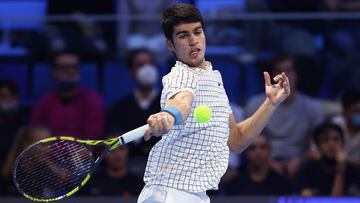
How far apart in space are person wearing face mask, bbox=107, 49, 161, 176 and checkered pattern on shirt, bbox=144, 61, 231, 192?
4382 millimetres

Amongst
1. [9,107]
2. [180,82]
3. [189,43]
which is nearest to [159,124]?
[180,82]

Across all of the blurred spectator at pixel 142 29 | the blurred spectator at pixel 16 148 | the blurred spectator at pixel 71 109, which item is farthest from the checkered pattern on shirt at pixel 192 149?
the blurred spectator at pixel 142 29

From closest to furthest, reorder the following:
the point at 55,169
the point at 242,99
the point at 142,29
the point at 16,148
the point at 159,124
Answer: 1. the point at 159,124
2. the point at 55,169
3. the point at 16,148
4. the point at 242,99
5. the point at 142,29

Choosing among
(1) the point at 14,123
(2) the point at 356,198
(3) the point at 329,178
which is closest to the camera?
(2) the point at 356,198

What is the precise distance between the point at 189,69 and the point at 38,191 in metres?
1.18

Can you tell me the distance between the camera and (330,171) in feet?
31.7

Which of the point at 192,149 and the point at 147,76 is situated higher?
the point at 192,149

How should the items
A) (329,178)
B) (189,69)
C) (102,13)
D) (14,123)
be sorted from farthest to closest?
1. (102,13)
2. (14,123)
3. (329,178)
4. (189,69)

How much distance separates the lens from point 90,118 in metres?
10.2

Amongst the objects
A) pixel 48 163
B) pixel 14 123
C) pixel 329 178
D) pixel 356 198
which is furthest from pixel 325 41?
pixel 48 163

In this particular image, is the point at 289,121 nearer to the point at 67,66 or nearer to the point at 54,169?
the point at 67,66

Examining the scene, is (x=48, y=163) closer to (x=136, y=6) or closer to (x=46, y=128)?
(x=46, y=128)

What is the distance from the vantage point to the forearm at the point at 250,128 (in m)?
6.01

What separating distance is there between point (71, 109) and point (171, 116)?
5.29m
